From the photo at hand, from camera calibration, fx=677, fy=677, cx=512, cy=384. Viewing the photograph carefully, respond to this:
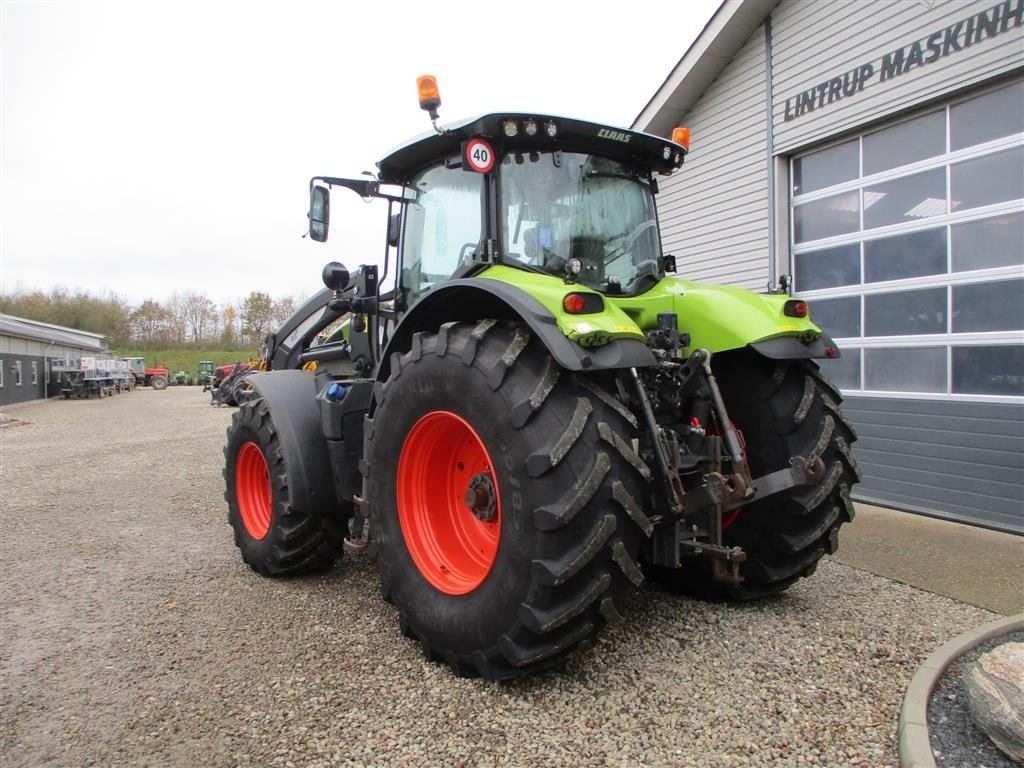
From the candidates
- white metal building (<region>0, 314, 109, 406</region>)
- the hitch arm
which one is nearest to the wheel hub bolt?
the hitch arm

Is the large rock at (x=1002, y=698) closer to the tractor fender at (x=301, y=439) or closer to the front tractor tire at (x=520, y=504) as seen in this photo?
the front tractor tire at (x=520, y=504)

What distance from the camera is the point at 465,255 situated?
11.7 ft

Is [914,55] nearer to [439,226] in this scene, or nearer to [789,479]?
[439,226]

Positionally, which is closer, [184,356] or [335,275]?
[335,275]

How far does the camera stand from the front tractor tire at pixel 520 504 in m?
2.46

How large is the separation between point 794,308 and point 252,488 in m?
3.61

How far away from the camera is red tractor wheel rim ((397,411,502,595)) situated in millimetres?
3133

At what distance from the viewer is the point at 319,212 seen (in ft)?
13.4

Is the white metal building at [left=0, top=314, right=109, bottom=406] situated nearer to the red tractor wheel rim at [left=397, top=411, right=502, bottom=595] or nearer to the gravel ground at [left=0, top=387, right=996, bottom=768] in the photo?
the gravel ground at [left=0, top=387, right=996, bottom=768]

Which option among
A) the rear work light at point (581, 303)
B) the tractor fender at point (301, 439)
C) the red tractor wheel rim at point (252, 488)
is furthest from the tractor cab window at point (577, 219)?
the red tractor wheel rim at point (252, 488)

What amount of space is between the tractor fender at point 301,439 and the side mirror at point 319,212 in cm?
95

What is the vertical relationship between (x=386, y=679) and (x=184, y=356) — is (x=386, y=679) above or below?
below

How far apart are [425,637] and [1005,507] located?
4.75m

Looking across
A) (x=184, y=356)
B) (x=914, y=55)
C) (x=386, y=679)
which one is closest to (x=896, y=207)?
(x=914, y=55)
